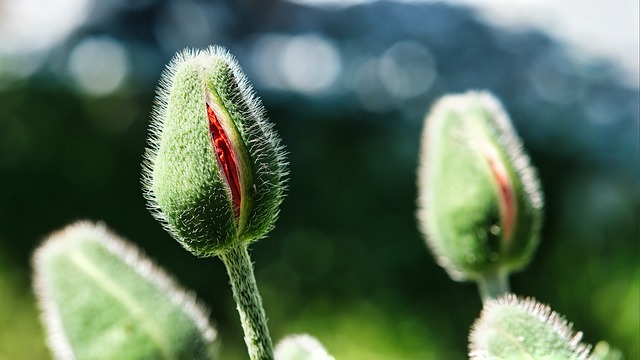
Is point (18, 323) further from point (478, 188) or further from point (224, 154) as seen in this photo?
point (224, 154)

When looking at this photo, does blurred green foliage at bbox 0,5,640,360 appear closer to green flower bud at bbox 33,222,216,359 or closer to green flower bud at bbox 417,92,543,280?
green flower bud at bbox 417,92,543,280

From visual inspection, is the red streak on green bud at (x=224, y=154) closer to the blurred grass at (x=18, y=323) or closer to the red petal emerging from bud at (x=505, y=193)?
the red petal emerging from bud at (x=505, y=193)

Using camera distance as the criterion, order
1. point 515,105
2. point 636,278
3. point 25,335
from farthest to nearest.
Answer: point 515,105, point 25,335, point 636,278

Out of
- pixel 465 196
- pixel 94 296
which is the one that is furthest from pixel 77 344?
pixel 465 196

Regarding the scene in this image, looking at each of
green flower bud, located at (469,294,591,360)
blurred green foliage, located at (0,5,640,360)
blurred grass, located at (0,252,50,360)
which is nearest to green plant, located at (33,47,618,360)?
green flower bud, located at (469,294,591,360)

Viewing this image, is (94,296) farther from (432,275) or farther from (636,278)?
(432,275)

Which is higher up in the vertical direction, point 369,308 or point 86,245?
point 369,308

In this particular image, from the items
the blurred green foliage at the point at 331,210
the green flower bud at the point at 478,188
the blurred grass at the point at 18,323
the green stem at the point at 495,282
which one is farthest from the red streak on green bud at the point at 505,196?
the blurred grass at the point at 18,323
